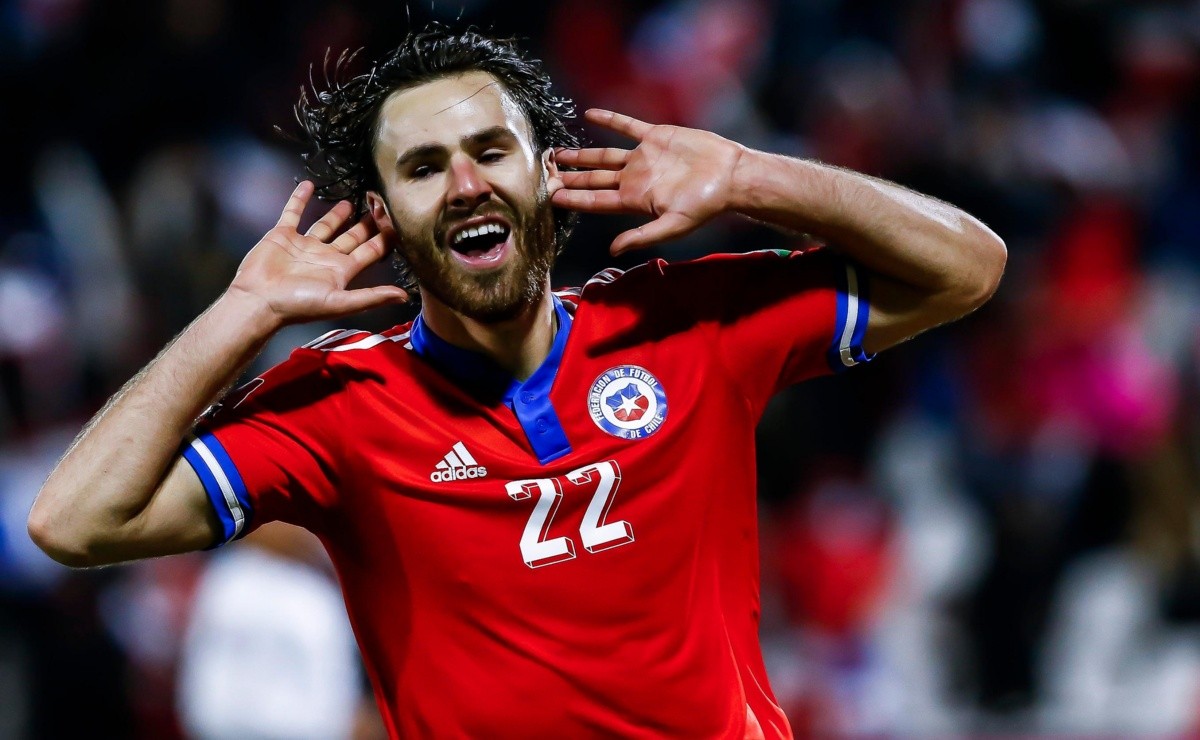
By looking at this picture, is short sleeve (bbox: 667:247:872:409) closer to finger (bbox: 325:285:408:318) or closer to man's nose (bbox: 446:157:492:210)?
man's nose (bbox: 446:157:492:210)

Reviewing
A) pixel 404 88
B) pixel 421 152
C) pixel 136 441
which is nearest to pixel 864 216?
pixel 421 152

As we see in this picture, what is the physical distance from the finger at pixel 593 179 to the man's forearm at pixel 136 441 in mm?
689

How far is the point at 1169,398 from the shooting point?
7.64 metres

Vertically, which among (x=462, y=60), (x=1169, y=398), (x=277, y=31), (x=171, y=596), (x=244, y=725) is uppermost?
(x=277, y=31)

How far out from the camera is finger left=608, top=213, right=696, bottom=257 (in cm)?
296

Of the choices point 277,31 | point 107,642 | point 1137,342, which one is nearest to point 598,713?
point 107,642

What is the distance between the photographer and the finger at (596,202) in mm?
3129

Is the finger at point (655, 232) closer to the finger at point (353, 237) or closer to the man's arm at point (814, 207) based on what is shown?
the man's arm at point (814, 207)

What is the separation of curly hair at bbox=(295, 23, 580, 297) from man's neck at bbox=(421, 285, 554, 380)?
205 millimetres

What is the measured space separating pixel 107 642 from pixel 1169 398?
5.00 m

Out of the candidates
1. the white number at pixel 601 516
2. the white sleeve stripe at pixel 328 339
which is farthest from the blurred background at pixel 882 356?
the white number at pixel 601 516

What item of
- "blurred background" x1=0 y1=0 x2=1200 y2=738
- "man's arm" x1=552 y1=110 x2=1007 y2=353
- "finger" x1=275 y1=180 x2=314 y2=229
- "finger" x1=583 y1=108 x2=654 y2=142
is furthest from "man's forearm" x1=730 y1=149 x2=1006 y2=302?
"blurred background" x1=0 y1=0 x2=1200 y2=738

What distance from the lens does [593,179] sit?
3184mm

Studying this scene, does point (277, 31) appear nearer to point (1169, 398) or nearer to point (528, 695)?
point (1169, 398)
